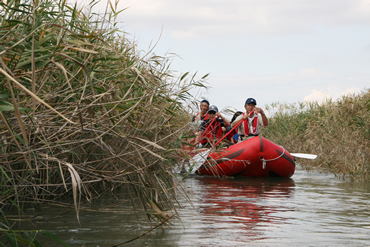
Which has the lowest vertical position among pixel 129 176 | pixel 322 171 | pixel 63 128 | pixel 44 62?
pixel 322 171

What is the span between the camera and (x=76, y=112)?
9.34 feet

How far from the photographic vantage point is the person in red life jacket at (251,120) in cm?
962

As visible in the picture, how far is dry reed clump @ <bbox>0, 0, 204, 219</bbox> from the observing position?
100 inches

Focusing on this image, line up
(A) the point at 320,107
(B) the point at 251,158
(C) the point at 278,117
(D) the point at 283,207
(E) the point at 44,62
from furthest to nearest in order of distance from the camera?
(C) the point at 278,117 < (A) the point at 320,107 < (B) the point at 251,158 < (D) the point at 283,207 < (E) the point at 44,62

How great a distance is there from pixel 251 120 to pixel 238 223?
568 cm

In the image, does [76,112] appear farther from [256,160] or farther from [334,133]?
[334,133]

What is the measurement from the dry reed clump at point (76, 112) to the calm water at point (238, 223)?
0.32 meters

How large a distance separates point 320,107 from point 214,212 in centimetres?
915

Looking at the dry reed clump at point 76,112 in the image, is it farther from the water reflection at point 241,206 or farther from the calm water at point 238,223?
the water reflection at point 241,206

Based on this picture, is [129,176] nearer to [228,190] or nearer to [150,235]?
[150,235]

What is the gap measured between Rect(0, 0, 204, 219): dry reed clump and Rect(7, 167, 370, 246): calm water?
12.6 inches

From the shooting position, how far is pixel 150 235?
3.54 meters

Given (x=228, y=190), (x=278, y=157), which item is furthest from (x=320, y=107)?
(x=228, y=190)

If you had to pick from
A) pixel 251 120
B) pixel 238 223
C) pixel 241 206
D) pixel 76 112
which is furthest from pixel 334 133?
pixel 76 112
